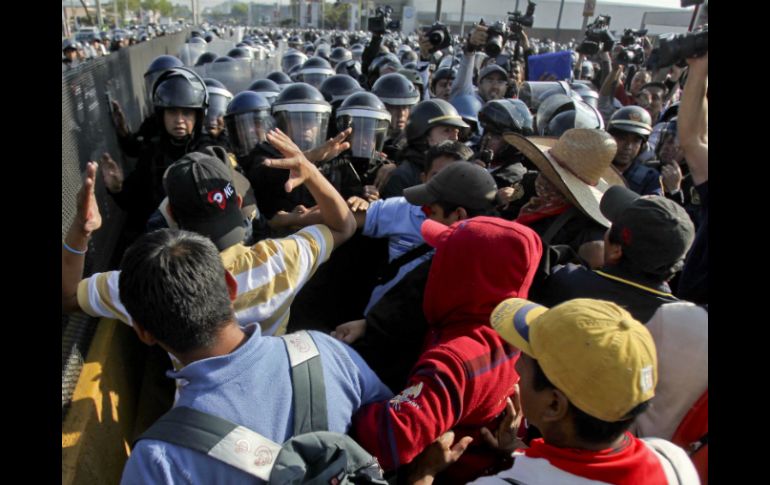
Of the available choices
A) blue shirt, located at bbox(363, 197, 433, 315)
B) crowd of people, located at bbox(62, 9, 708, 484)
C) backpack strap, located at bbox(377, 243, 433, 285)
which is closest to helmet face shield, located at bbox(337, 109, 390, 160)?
crowd of people, located at bbox(62, 9, 708, 484)

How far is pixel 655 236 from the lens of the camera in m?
1.86

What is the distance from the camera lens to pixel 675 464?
4.10ft

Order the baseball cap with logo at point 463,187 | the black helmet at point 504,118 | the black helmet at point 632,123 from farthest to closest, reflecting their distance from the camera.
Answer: the black helmet at point 632,123, the black helmet at point 504,118, the baseball cap with logo at point 463,187

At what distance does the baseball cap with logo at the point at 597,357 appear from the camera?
3.81 ft

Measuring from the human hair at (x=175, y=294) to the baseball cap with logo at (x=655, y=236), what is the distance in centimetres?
146

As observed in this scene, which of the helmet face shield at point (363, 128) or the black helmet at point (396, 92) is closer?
the helmet face shield at point (363, 128)


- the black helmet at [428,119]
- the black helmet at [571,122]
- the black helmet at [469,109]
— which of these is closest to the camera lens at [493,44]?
the black helmet at [469,109]

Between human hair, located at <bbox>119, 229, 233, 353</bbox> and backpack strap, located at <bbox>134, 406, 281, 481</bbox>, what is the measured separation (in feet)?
0.67

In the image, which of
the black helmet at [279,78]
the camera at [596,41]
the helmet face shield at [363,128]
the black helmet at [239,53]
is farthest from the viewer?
the black helmet at [239,53]

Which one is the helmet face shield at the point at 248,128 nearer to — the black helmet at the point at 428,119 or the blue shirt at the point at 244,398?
the black helmet at the point at 428,119

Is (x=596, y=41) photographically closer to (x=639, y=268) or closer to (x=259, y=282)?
(x=639, y=268)

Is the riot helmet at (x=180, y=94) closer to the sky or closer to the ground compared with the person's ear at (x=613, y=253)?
closer to the sky

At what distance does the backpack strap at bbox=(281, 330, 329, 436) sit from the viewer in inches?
52.4

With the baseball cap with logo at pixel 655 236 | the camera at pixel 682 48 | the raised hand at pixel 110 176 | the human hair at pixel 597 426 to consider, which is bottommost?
the raised hand at pixel 110 176
